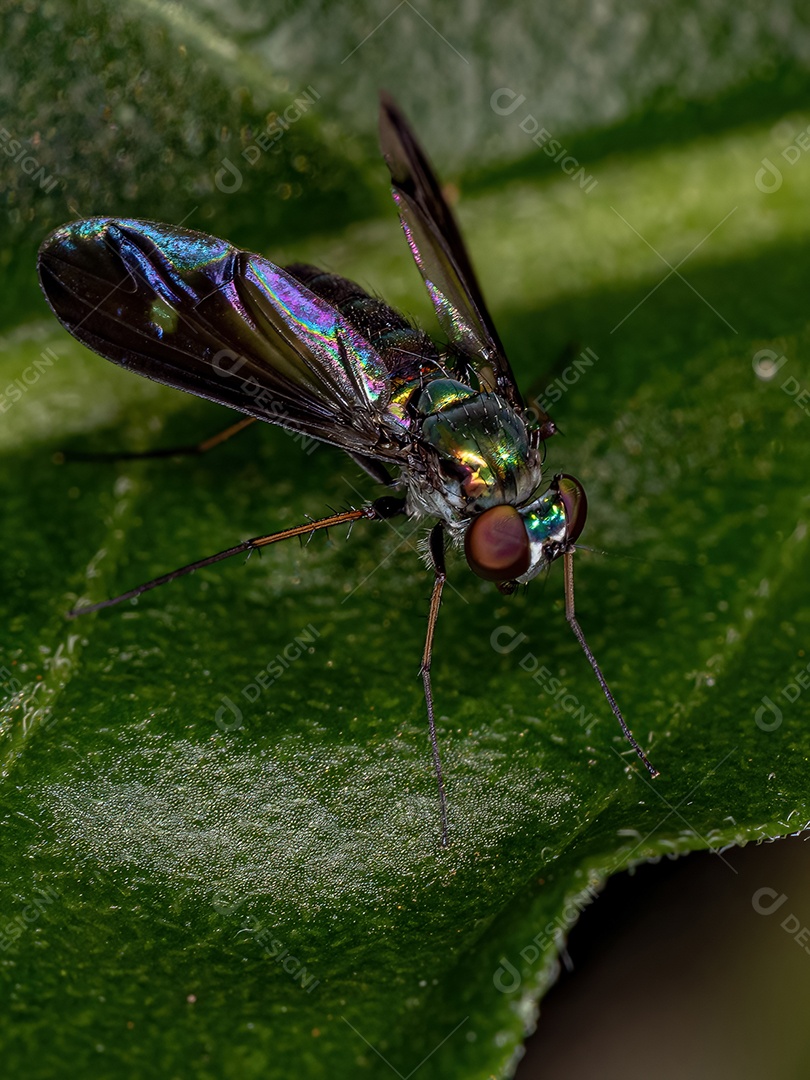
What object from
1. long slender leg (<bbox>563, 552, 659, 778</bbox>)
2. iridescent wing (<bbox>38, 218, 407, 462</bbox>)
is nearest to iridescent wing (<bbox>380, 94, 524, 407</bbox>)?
iridescent wing (<bbox>38, 218, 407, 462</bbox>)

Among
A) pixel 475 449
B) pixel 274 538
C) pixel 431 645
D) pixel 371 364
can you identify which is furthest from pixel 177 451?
pixel 431 645

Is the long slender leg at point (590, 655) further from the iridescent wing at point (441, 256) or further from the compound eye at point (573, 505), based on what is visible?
the iridescent wing at point (441, 256)

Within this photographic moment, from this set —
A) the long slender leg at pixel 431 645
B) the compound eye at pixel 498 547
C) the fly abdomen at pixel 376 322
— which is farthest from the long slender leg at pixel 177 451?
the compound eye at pixel 498 547

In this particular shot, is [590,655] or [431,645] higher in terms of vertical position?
[590,655]

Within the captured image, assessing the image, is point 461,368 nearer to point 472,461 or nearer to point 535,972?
point 472,461

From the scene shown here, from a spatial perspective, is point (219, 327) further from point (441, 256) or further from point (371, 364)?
point (441, 256)

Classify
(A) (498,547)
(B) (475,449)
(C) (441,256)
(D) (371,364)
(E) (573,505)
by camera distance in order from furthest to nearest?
(C) (441,256), (D) (371,364), (B) (475,449), (E) (573,505), (A) (498,547)

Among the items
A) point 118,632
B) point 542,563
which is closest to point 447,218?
point 542,563
